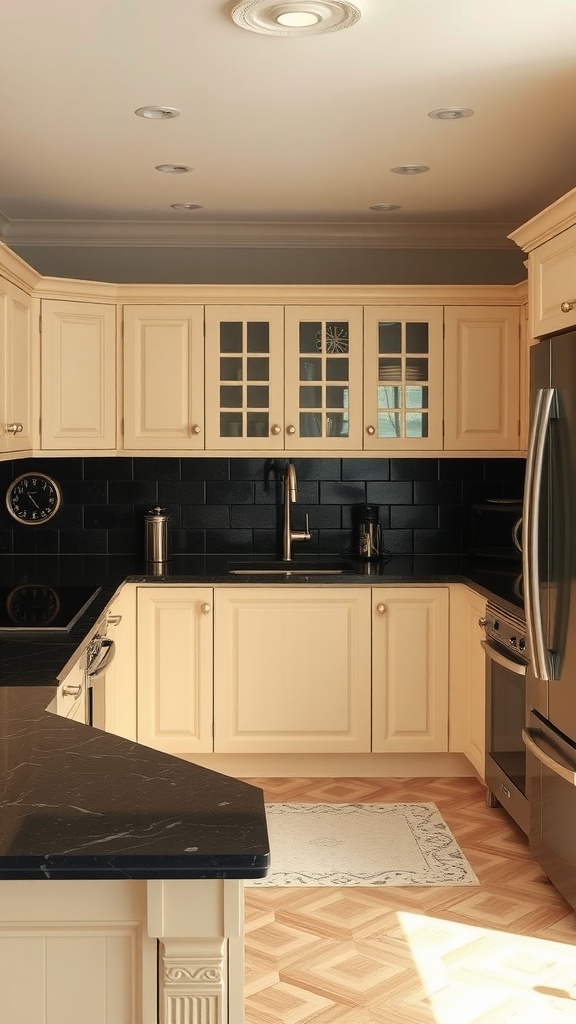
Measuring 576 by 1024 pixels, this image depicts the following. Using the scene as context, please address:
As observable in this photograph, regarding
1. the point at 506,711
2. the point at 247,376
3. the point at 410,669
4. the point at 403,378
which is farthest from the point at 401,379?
the point at 506,711

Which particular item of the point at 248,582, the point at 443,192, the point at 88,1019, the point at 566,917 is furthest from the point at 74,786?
the point at 443,192

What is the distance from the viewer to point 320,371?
486 centimetres

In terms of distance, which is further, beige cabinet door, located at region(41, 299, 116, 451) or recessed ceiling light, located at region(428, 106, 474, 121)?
beige cabinet door, located at region(41, 299, 116, 451)

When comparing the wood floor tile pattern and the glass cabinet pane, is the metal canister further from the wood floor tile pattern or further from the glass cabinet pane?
the wood floor tile pattern

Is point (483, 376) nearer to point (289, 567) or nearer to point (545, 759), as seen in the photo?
point (289, 567)

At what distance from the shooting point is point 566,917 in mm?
3227

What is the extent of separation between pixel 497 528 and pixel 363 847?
168 centimetres

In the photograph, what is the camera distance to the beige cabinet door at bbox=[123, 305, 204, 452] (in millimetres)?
4820

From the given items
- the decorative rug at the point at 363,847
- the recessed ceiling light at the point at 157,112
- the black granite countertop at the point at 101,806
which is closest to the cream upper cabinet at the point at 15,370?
the recessed ceiling light at the point at 157,112

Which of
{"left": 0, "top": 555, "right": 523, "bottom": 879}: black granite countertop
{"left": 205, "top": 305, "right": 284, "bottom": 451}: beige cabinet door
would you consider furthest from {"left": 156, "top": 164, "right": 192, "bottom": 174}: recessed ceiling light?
{"left": 0, "top": 555, "right": 523, "bottom": 879}: black granite countertop

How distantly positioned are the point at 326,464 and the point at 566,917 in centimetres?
254

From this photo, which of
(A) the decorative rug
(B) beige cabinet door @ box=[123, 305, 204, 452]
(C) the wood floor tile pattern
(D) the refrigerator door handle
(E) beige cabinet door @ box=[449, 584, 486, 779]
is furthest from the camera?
(B) beige cabinet door @ box=[123, 305, 204, 452]

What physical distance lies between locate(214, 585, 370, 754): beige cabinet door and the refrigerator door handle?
1399 mm

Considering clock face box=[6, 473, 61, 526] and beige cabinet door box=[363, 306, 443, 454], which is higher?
beige cabinet door box=[363, 306, 443, 454]
